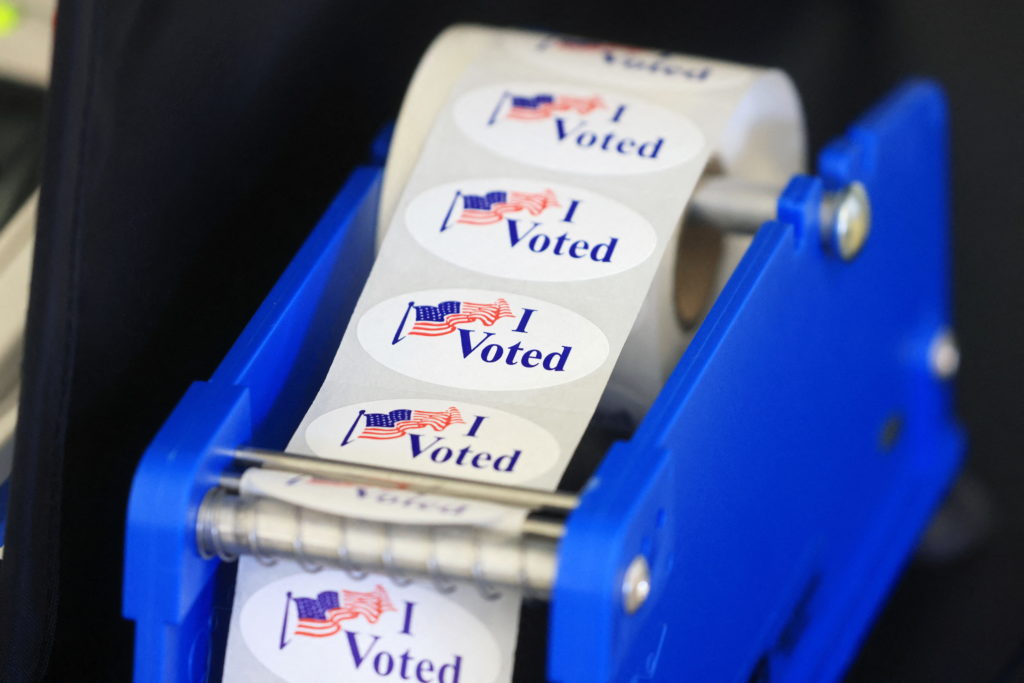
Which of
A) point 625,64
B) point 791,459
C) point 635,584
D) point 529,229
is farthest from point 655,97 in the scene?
point 635,584

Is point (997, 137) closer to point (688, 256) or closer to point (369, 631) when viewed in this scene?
point (688, 256)

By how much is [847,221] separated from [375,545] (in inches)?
15.5

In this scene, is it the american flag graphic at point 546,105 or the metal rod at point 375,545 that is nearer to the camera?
the metal rod at point 375,545

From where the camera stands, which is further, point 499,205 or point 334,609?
point 499,205

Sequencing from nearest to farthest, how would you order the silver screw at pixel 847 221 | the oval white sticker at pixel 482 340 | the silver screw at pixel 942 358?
the oval white sticker at pixel 482 340 → the silver screw at pixel 847 221 → the silver screw at pixel 942 358

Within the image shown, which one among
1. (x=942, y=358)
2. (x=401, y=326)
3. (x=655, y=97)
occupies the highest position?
(x=655, y=97)

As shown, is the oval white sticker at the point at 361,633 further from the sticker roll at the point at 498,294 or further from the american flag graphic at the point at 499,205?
the american flag graphic at the point at 499,205

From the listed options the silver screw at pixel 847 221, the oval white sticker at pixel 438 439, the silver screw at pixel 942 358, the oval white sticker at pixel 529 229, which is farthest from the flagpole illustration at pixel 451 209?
the silver screw at pixel 942 358

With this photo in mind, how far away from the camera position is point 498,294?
0.80 metres

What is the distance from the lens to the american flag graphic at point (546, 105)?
2.94 feet

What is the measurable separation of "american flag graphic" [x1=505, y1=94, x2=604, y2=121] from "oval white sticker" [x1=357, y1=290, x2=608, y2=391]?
0.16 m

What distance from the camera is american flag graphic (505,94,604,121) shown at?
2.94 feet

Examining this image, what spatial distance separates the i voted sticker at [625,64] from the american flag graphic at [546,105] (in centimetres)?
3

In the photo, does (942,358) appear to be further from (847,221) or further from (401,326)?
(401,326)
